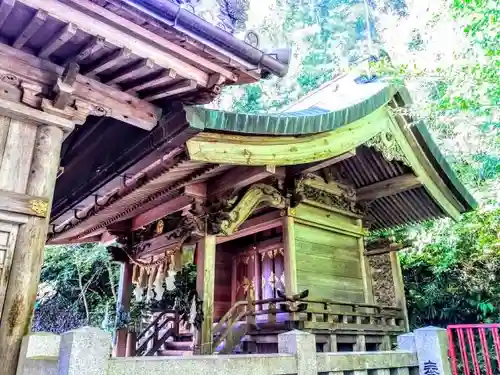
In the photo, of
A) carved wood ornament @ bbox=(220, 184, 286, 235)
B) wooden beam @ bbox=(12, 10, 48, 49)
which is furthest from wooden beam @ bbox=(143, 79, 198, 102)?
carved wood ornament @ bbox=(220, 184, 286, 235)

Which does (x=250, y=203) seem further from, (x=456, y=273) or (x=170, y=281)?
(x=456, y=273)

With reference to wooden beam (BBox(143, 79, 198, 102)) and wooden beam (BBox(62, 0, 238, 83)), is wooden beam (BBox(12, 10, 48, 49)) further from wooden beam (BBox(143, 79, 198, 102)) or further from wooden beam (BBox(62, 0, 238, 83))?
wooden beam (BBox(143, 79, 198, 102))

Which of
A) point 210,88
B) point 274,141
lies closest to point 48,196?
point 210,88

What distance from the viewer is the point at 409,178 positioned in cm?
830

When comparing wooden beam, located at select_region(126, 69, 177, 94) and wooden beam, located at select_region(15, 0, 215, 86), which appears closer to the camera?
wooden beam, located at select_region(15, 0, 215, 86)

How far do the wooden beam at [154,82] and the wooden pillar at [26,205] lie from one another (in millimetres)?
712

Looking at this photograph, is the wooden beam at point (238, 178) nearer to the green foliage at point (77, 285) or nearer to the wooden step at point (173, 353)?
the wooden step at point (173, 353)

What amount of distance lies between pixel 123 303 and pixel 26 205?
6.14 metres

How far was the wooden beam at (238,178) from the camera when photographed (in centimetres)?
591

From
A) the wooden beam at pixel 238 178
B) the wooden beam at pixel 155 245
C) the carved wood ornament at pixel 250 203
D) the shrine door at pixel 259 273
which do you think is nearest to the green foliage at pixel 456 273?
the shrine door at pixel 259 273

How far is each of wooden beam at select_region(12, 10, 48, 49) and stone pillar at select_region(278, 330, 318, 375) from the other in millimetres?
3362

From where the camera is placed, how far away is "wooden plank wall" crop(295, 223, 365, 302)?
7602 millimetres

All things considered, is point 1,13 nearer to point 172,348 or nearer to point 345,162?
point 172,348

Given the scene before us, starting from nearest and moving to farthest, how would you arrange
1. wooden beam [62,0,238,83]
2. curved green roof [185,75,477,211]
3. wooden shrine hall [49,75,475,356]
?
wooden beam [62,0,238,83]
curved green roof [185,75,477,211]
wooden shrine hall [49,75,475,356]
